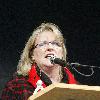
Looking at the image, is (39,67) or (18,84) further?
(39,67)

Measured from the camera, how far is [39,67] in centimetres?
260

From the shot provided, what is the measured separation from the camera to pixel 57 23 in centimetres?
350

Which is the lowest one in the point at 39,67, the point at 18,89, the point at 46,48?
the point at 18,89

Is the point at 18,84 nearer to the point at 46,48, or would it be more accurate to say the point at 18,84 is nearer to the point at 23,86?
the point at 23,86

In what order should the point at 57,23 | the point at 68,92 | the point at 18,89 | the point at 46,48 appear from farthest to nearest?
the point at 57,23 < the point at 46,48 < the point at 18,89 < the point at 68,92

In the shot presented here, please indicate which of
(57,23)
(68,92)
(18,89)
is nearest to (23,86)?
(18,89)

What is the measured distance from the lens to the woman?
93.4 inches

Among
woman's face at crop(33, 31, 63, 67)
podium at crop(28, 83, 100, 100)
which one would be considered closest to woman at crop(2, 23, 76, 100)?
woman's face at crop(33, 31, 63, 67)

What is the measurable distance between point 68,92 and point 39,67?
124cm

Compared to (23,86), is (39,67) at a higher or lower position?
higher

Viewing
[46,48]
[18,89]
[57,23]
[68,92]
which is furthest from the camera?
[57,23]

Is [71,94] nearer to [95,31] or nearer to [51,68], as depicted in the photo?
[51,68]

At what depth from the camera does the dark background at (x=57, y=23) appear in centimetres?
338

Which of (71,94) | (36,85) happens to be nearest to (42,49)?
(36,85)
